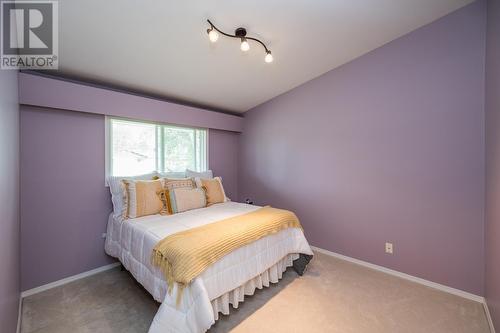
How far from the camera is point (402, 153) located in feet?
7.87

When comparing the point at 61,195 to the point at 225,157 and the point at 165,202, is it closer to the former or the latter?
the point at 165,202

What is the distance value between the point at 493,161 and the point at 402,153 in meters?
0.73

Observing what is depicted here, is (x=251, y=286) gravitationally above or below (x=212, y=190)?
below

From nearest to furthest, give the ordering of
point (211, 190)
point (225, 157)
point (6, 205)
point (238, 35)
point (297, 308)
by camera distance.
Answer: point (6, 205) → point (297, 308) → point (238, 35) → point (211, 190) → point (225, 157)

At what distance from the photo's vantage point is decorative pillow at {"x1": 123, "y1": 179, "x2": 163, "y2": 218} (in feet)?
7.67

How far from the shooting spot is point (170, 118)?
9.88 feet

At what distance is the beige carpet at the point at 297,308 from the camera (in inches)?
66.2

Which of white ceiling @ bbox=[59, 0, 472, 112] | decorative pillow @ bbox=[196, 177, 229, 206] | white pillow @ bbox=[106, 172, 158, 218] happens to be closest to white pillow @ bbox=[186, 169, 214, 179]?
decorative pillow @ bbox=[196, 177, 229, 206]

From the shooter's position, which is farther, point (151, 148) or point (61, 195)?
point (151, 148)

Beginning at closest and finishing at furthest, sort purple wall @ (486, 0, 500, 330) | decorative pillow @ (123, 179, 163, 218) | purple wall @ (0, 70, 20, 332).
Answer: purple wall @ (0, 70, 20, 332) → purple wall @ (486, 0, 500, 330) → decorative pillow @ (123, 179, 163, 218)

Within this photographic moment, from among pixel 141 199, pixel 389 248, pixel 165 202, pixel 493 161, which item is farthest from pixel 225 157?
pixel 493 161

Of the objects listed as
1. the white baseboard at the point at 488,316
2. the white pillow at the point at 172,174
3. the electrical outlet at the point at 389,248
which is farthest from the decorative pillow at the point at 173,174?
the white baseboard at the point at 488,316

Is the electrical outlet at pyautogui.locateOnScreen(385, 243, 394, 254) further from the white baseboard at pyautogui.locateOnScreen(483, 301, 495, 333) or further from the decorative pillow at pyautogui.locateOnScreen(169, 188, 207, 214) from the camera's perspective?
the decorative pillow at pyautogui.locateOnScreen(169, 188, 207, 214)

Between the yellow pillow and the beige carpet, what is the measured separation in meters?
1.25
